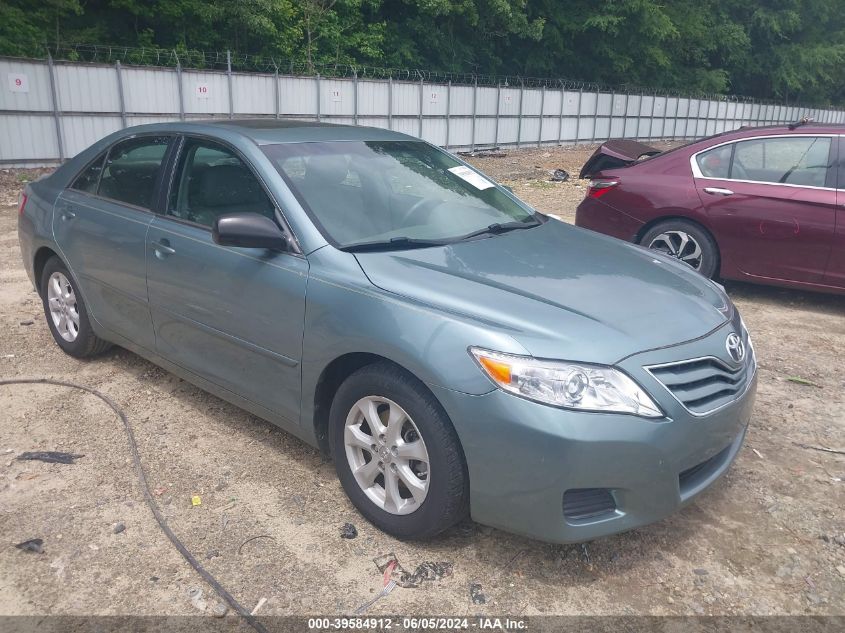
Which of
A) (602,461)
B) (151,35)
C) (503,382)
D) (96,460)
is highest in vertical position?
(151,35)

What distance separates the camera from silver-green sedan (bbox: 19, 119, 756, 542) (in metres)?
2.51

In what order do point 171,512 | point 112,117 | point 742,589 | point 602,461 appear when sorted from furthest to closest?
point 112,117
point 171,512
point 742,589
point 602,461

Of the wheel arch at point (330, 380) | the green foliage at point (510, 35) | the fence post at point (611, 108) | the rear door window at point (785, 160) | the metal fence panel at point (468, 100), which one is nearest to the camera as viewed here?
the wheel arch at point (330, 380)

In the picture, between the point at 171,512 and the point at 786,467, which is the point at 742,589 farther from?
the point at 171,512

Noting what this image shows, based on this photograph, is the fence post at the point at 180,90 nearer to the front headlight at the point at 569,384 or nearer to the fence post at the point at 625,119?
the front headlight at the point at 569,384

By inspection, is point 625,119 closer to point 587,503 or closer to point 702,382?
point 702,382

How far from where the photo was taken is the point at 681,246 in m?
6.52

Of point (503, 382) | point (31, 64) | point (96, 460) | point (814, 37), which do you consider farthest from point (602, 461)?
point (814, 37)

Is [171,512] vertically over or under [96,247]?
under

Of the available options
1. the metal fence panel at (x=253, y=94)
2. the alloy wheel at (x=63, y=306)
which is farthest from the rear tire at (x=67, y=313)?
the metal fence panel at (x=253, y=94)

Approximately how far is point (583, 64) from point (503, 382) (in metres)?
39.1

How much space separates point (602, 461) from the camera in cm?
245

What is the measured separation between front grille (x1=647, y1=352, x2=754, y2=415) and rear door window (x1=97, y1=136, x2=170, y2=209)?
2853 millimetres

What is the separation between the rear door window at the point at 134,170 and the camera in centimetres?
401
